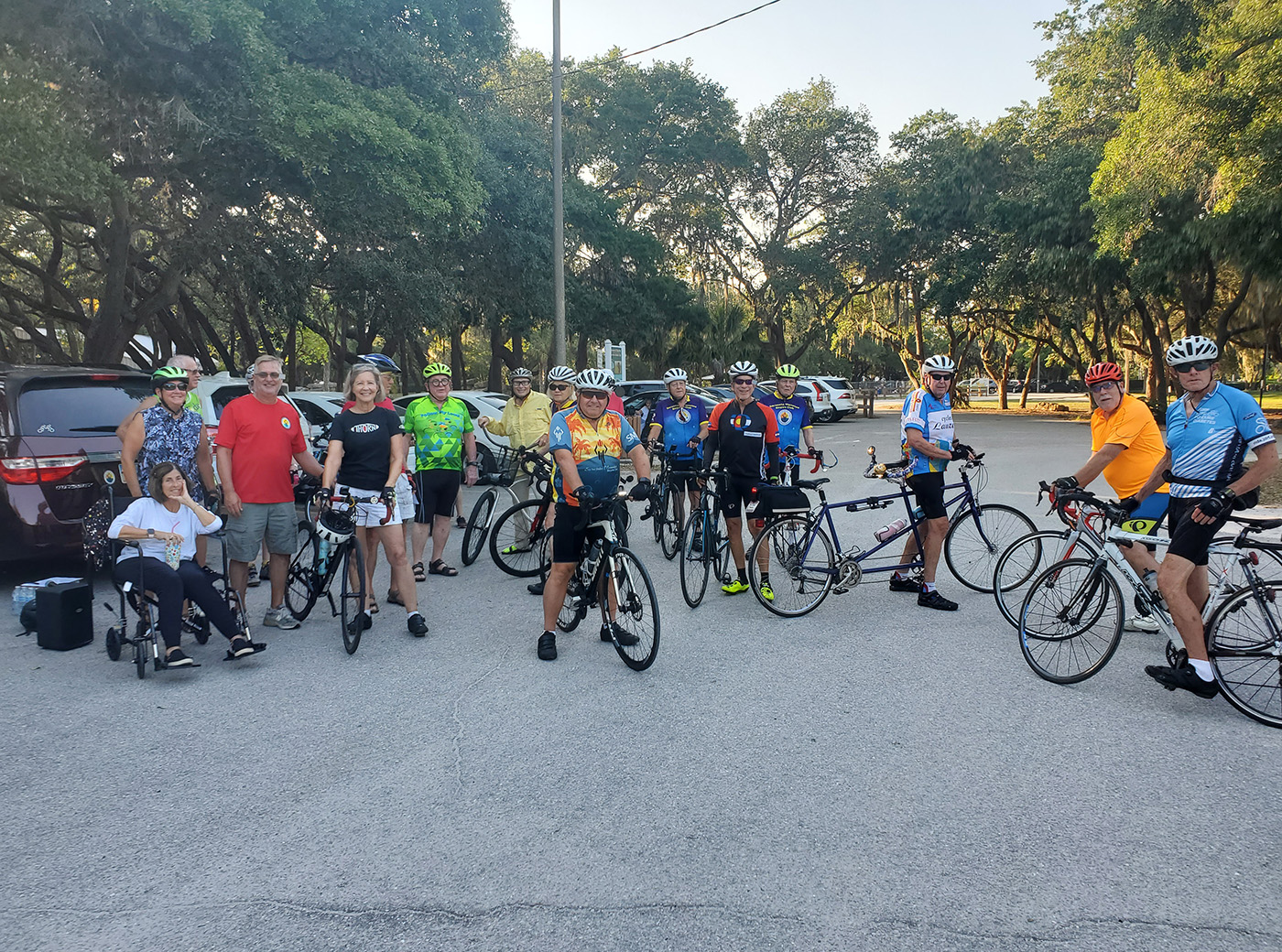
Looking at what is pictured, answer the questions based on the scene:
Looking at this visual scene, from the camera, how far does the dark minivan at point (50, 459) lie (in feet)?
24.2

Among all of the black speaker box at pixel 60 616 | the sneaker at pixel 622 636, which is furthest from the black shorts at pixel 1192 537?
the black speaker box at pixel 60 616

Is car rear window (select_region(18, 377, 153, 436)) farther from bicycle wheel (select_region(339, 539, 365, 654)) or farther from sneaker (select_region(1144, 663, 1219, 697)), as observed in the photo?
sneaker (select_region(1144, 663, 1219, 697))

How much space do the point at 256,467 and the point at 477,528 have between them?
10.1 feet

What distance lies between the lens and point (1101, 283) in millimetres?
29391

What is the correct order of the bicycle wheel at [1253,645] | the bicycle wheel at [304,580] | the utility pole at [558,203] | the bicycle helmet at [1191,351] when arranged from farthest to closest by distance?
the utility pole at [558,203]
the bicycle wheel at [304,580]
the bicycle helmet at [1191,351]
the bicycle wheel at [1253,645]

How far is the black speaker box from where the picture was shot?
6.20 metres

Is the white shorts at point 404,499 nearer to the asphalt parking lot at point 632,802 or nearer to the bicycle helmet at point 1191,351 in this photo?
the asphalt parking lot at point 632,802

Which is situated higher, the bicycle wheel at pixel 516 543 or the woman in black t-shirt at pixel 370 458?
the woman in black t-shirt at pixel 370 458

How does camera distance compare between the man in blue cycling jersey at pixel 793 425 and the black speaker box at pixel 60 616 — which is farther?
the man in blue cycling jersey at pixel 793 425

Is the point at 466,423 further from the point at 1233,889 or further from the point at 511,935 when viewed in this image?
the point at 1233,889

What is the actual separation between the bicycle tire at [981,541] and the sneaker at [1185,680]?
253 cm

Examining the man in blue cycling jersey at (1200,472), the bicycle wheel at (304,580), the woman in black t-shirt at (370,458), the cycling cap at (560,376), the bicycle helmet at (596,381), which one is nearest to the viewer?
the man in blue cycling jersey at (1200,472)

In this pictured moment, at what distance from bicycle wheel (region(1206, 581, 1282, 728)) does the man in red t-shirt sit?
575 cm

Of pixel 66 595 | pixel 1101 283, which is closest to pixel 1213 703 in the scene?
pixel 66 595
